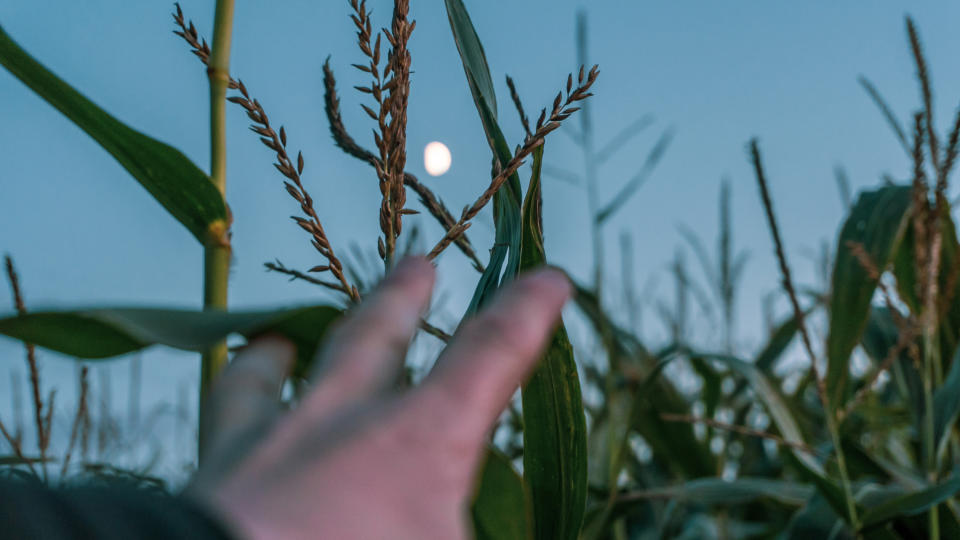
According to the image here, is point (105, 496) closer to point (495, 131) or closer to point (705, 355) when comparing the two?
point (495, 131)

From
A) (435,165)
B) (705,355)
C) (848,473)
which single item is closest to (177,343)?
(435,165)

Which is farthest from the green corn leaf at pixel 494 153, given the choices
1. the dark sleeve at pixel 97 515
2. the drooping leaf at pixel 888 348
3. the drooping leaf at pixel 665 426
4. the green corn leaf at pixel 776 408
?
the drooping leaf at pixel 888 348

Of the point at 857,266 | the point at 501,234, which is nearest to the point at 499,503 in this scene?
the point at 501,234

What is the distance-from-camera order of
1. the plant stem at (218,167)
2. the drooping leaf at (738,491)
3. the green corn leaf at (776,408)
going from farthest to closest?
1. the drooping leaf at (738,491)
2. the green corn leaf at (776,408)
3. the plant stem at (218,167)

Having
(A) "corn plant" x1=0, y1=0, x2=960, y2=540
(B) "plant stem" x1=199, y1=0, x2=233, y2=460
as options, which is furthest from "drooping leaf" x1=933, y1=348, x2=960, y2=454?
(B) "plant stem" x1=199, y1=0, x2=233, y2=460

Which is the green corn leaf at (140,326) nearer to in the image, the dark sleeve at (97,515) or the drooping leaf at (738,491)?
the dark sleeve at (97,515)

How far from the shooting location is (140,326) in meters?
0.31

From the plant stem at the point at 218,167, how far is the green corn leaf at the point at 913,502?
695 mm

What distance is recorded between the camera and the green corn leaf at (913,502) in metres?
0.70

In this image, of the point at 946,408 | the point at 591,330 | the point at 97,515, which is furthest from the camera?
the point at 591,330

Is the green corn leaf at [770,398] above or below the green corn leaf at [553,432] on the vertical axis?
below

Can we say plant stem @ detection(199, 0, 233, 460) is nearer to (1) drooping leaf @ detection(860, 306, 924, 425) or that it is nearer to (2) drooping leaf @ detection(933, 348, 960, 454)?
(2) drooping leaf @ detection(933, 348, 960, 454)

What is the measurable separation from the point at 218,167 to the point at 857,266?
0.81 metres

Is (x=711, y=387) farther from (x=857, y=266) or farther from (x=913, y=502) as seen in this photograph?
(x=913, y=502)
